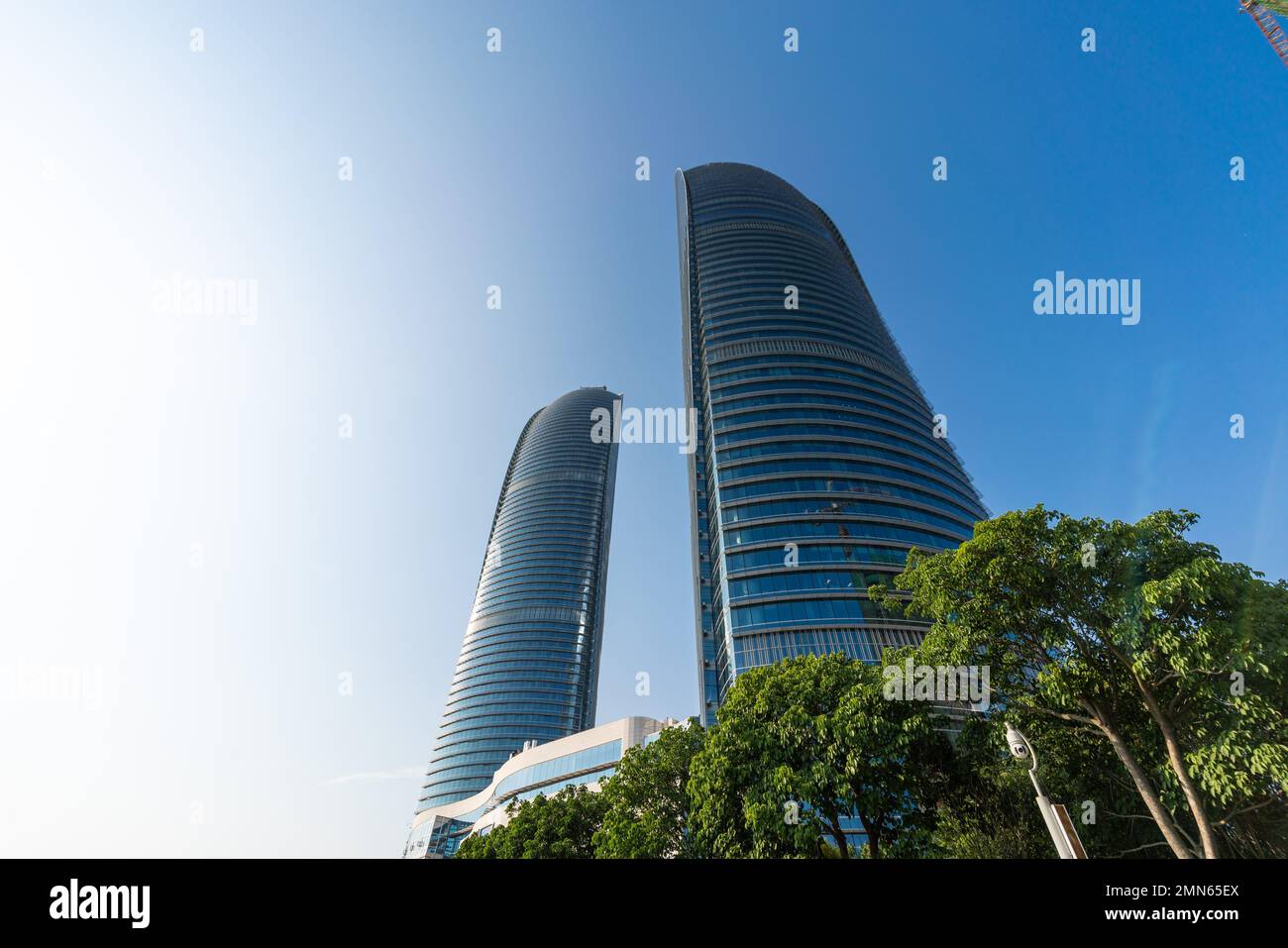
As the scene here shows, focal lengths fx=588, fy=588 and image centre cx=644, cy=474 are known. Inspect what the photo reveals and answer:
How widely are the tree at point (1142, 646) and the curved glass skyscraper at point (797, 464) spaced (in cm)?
2898

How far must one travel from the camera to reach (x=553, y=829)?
2964cm

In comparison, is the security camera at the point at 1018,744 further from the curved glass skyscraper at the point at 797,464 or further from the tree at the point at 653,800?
the curved glass skyscraper at the point at 797,464

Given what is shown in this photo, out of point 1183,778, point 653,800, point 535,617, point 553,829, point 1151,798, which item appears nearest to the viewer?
point 1183,778

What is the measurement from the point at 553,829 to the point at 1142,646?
2649cm

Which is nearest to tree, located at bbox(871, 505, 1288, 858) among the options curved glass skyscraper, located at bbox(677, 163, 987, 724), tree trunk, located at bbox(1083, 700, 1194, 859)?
tree trunk, located at bbox(1083, 700, 1194, 859)

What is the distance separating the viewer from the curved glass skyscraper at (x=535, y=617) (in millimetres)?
100375

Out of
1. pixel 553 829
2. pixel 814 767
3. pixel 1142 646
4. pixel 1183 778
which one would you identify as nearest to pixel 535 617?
pixel 553 829

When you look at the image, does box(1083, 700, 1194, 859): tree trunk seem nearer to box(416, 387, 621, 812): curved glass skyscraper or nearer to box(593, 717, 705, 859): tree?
box(593, 717, 705, 859): tree

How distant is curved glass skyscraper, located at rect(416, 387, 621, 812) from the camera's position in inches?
3952

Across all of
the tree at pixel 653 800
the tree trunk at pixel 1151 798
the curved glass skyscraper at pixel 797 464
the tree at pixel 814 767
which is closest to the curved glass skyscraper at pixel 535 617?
the curved glass skyscraper at pixel 797 464

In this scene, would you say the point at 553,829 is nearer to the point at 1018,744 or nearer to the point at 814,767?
the point at 814,767

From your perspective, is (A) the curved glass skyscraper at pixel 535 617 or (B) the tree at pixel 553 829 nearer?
(B) the tree at pixel 553 829
